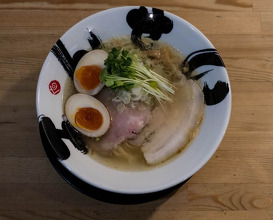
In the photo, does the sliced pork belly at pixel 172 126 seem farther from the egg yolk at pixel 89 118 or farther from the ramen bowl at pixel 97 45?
the egg yolk at pixel 89 118

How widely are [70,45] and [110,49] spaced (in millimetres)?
207

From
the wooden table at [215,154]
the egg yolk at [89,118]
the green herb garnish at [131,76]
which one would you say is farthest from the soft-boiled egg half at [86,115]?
the wooden table at [215,154]

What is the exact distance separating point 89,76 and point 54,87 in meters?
0.16

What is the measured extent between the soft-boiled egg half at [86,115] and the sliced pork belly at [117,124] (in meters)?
0.05

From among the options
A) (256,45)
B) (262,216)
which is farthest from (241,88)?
(262,216)

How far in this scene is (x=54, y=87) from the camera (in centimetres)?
148

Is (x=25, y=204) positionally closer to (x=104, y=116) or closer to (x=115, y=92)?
(x=104, y=116)

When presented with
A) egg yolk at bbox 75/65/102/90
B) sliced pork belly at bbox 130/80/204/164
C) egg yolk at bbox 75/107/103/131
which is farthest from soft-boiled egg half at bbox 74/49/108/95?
sliced pork belly at bbox 130/80/204/164

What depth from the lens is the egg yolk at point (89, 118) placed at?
1.48 m

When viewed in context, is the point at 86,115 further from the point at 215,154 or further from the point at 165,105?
the point at 215,154

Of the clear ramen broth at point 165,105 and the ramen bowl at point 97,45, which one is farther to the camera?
the clear ramen broth at point 165,105

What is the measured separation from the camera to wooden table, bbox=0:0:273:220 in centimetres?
155

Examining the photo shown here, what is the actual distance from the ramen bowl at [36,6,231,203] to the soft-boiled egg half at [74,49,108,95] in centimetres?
5

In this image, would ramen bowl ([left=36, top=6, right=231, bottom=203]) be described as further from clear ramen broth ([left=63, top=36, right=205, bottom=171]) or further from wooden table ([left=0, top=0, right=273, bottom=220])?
wooden table ([left=0, top=0, right=273, bottom=220])
